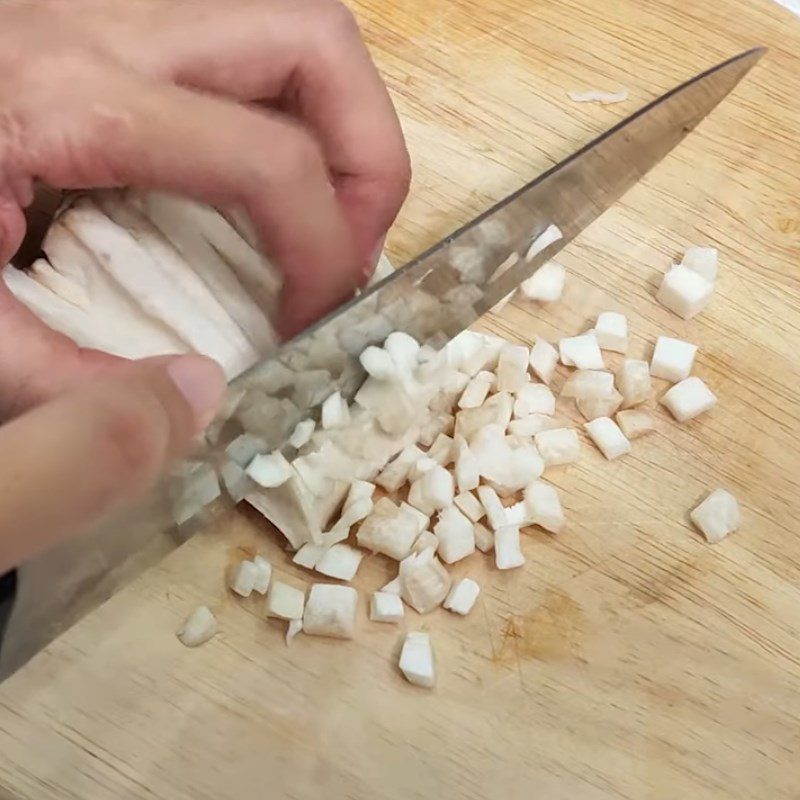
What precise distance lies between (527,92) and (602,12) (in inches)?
6.5

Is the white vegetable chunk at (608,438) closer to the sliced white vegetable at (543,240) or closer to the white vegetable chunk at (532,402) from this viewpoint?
the white vegetable chunk at (532,402)

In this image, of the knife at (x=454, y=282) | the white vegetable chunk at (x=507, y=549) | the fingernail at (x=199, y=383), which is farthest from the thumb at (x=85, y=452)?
the white vegetable chunk at (x=507, y=549)

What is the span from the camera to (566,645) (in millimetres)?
1009

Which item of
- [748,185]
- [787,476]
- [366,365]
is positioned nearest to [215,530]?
[366,365]

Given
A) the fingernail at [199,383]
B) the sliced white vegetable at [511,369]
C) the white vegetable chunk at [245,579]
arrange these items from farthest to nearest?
the sliced white vegetable at [511,369] < the white vegetable chunk at [245,579] < the fingernail at [199,383]

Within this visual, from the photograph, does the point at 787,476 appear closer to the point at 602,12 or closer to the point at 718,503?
the point at 718,503

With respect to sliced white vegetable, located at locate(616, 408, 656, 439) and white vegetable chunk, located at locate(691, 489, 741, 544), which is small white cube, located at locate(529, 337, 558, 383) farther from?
white vegetable chunk, located at locate(691, 489, 741, 544)

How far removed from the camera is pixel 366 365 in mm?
981

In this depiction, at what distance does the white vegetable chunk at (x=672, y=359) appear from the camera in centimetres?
112

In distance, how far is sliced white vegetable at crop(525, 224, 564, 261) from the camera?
1.08 metres

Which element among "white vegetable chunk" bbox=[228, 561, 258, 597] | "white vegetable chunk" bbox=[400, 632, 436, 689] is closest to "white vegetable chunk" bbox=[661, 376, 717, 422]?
"white vegetable chunk" bbox=[400, 632, 436, 689]

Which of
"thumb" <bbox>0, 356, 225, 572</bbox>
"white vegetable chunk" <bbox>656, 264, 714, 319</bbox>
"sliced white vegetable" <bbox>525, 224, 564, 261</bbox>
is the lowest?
"white vegetable chunk" <bbox>656, 264, 714, 319</bbox>

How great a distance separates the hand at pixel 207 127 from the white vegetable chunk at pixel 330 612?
0.25m

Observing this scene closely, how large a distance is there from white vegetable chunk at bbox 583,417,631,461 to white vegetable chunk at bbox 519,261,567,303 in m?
0.15
